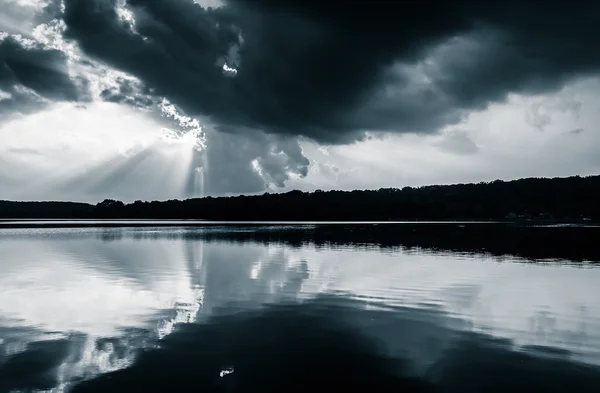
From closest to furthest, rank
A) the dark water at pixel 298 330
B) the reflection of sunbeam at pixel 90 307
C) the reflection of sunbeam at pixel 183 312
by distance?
the dark water at pixel 298 330
the reflection of sunbeam at pixel 90 307
the reflection of sunbeam at pixel 183 312

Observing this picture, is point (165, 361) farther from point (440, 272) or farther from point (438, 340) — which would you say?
point (440, 272)

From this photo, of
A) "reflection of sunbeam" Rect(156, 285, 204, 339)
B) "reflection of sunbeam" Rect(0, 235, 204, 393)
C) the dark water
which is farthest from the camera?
"reflection of sunbeam" Rect(156, 285, 204, 339)

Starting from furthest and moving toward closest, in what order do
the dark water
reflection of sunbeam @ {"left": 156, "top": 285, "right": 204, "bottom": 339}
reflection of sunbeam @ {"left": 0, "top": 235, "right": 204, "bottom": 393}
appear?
reflection of sunbeam @ {"left": 156, "top": 285, "right": 204, "bottom": 339} → reflection of sunbeam @ {"left": 0, "top": 235, "right": 204, "bottom": 393} → the dark water

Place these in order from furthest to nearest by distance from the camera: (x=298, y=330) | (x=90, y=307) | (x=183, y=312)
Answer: (x=90, y=307) → (x=183, y=312) → (x=298, y=330)

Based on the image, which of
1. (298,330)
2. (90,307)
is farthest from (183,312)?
(298,330)

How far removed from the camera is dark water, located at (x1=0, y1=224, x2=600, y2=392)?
12.9 metres

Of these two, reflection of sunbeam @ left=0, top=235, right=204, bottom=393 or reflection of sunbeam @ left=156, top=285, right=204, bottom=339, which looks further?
reflection of sunbeam @ left=156, top=285, right=204, bottom=339

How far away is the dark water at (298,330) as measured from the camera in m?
12.9

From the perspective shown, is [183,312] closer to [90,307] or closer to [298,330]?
[90,307]

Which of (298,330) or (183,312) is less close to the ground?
(183,312)

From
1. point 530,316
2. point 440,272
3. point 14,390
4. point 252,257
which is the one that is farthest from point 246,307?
point 252,257

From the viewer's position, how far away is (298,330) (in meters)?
18.9

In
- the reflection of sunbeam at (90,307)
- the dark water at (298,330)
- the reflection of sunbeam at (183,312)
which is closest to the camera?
the dark water at (298,330)

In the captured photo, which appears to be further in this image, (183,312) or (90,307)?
(90,307)
